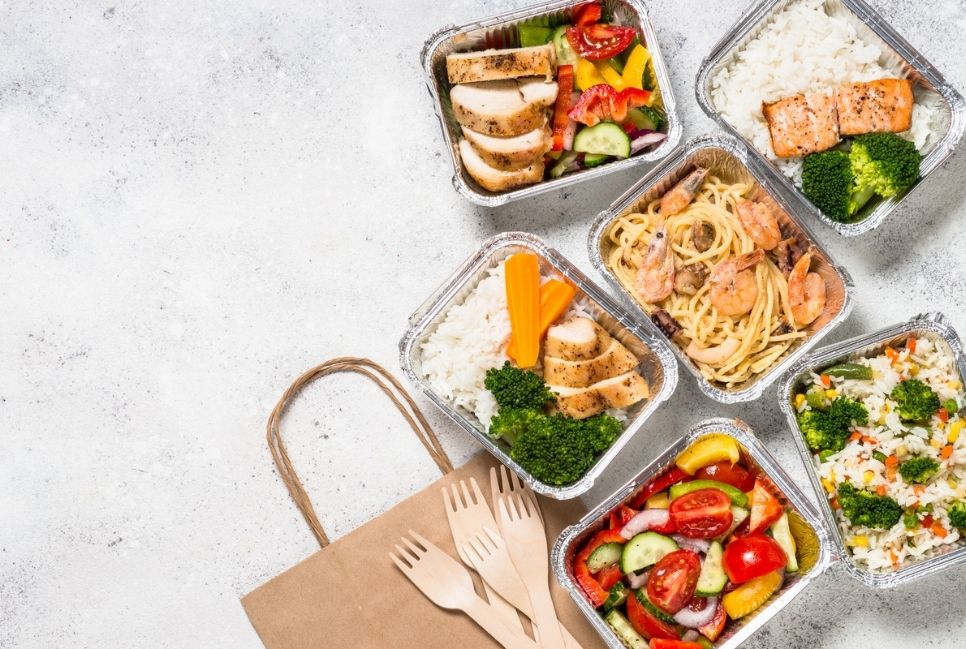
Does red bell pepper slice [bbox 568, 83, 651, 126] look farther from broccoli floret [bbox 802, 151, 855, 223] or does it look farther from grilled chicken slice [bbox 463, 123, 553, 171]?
broccoli floret [bbox 802, 151, 855, 223]

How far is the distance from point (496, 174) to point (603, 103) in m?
0.53

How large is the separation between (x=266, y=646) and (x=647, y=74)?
116 inches

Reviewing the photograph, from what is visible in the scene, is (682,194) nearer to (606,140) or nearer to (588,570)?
(606,140)

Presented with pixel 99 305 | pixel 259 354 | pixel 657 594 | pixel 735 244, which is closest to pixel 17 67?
pixel 99 305

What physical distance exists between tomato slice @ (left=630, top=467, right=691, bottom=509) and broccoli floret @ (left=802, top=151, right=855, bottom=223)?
1216mm

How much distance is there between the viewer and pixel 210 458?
364 centimetres

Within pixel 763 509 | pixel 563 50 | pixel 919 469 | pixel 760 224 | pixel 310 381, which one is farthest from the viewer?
pixel 310 381

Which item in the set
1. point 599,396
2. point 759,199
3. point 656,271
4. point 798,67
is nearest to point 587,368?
point 599,396

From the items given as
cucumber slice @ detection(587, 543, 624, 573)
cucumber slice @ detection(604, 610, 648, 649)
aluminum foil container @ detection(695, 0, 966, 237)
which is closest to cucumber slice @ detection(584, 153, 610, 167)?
aluminum foil container @ detection(695, 0, 966, 237)

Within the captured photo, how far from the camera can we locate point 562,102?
3400 mm

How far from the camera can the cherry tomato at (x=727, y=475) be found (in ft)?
10.7

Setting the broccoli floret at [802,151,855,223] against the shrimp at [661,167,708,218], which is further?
the shrimp at [661,167,708,218]

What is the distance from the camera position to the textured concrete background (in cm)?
362

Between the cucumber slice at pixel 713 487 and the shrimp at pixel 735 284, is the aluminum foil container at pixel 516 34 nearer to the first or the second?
the shrimp at pixel 735 284
